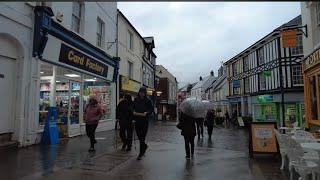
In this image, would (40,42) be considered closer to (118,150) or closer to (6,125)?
(6,125)

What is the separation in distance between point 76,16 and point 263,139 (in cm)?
946

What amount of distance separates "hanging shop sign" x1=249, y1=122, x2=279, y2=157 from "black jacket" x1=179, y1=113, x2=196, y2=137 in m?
1.69

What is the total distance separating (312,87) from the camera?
13375 millimetres

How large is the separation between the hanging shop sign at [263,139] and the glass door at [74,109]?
25.3 feet

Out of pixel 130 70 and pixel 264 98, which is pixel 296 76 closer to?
pixel 264 98

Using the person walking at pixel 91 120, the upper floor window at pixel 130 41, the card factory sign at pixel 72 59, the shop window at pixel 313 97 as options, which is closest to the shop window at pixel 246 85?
the upper floor window at pixel 130 41

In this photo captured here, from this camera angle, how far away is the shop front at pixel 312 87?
1226cm

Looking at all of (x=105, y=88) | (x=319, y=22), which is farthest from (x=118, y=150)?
(x=105, y=88)

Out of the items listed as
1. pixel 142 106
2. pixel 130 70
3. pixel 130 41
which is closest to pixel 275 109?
pixel 130 70

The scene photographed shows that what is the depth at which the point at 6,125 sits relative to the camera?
10000mm

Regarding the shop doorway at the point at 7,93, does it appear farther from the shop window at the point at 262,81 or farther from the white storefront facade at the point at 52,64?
the shop window at the point at 262,81

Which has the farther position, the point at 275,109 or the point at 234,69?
the point at 234,69

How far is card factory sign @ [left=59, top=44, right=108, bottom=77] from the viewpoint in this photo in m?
13.1

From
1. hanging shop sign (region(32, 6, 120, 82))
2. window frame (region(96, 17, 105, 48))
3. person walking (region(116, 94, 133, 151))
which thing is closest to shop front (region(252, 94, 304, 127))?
window frame (region(96, 17, 105, 48))
